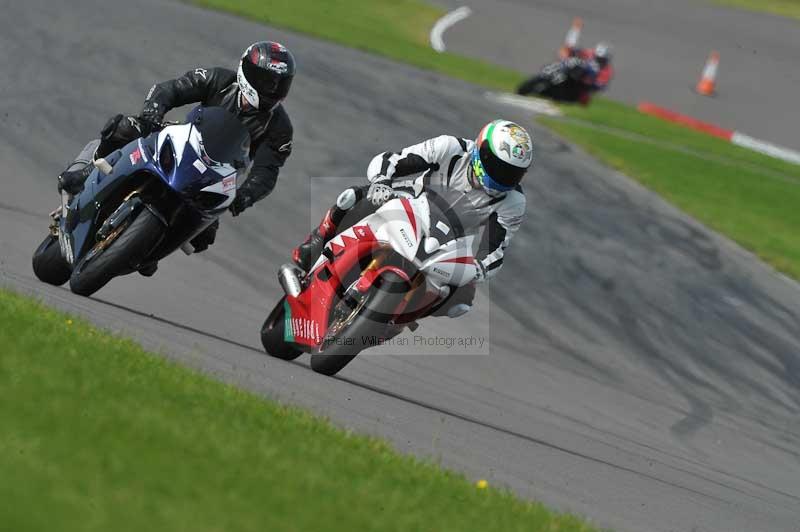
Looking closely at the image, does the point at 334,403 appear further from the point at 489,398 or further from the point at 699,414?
the point at 699,414

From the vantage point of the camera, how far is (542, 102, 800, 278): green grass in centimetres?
1570

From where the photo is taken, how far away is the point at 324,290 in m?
7.95

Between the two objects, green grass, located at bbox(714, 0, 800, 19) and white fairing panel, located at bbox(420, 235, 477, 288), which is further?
green grass, located at bbox(714, 0, 800, 19)

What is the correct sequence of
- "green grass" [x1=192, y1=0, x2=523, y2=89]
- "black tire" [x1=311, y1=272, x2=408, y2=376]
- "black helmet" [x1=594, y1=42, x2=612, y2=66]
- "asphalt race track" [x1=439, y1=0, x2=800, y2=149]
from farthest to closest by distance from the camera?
"asphalt race track" [x1=439, y1=0, x2=800, y2=149] → "black helmet" [x1=594, y1=42, x2=612, y2=66] → "green grass" [x1=192, y1=0, x2=523, y2=89] → "black tire" [x1=311, y1=272, x2=408, y2=376]

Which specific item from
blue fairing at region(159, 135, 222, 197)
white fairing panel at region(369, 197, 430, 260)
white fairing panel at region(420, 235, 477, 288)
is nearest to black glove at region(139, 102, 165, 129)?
blue fairing at region(159, 135, 222, 197)

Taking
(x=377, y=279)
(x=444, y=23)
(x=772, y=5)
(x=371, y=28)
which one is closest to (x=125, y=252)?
(x=377, y=279)

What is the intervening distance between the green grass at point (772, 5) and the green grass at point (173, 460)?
32.4m

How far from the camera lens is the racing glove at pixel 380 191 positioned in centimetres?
780

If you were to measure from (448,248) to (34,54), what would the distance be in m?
8.56

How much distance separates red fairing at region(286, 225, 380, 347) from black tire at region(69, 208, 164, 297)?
105 centimetres

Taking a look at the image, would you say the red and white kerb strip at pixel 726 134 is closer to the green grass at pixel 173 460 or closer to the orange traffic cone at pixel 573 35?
the orange traffic cone at pixel 573 35

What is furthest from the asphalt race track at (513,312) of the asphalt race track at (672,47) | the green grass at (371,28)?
the asphalt race track at (672,47)

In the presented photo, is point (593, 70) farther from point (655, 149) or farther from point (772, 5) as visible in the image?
point (772, 5)

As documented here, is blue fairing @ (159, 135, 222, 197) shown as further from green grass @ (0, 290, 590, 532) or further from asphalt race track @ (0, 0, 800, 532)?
green grass @ (0, 290, 590, 532)
